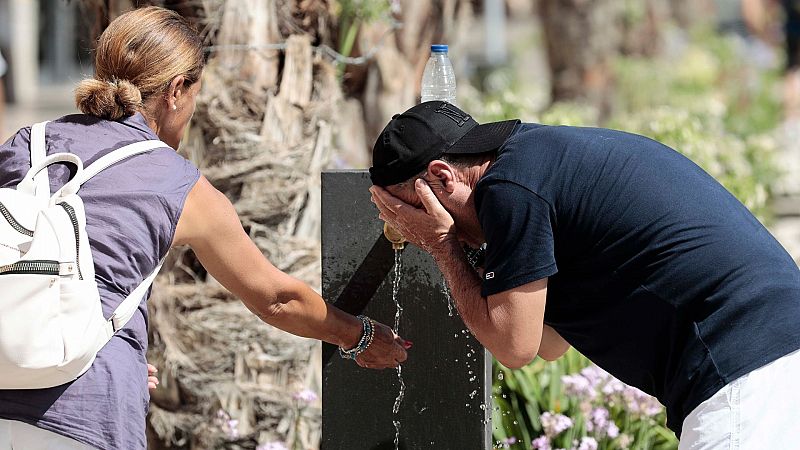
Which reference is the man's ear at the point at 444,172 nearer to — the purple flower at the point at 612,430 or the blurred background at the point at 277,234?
the blurred background at the point at 277,234

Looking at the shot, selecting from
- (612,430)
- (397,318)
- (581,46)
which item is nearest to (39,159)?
(397,318)

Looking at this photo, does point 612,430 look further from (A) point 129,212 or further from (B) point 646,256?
(A) point 129,212

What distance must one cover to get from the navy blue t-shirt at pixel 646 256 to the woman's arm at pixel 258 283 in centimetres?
64

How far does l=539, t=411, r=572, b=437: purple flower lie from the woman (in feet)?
4.38

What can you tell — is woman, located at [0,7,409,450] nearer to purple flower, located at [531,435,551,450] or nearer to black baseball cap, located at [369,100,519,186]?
black baseball cap, located at [369,100,519,186]

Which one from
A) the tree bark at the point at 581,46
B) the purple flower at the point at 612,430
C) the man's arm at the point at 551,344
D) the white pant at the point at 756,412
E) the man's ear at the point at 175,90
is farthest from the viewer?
the tree bark at the point at 581,46

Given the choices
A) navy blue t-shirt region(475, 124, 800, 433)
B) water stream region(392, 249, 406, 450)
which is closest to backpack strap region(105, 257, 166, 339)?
navy blue t-shirt region(475, 124, 800, 433)

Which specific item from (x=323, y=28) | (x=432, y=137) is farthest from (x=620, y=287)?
(x=323, y=28)

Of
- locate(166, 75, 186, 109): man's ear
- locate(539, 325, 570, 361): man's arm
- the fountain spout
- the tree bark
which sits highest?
locate(166, 75, 186, 109): man's ear

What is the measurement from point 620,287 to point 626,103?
1076 cm

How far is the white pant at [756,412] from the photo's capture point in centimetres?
237

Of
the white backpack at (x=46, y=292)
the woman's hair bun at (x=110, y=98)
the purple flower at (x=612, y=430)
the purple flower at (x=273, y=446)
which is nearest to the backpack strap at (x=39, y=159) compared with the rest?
the white backpack at (x=46, y=292)

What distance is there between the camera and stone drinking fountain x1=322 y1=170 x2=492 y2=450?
11.0 feet

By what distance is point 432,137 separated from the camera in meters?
2.58
